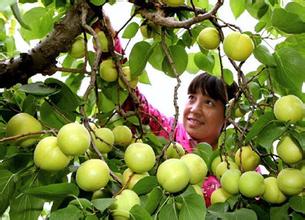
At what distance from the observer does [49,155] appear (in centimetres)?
64

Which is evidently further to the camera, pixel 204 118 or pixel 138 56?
pixel 204 118

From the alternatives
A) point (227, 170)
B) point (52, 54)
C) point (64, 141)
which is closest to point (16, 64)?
point (52, 54)

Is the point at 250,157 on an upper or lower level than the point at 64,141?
lower

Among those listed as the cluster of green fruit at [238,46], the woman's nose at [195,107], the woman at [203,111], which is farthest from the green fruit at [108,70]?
the woman's nose at [195,107]

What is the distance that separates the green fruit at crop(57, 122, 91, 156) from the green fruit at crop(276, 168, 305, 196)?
35cm

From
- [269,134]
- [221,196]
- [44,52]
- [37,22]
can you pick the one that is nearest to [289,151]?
[269,134]

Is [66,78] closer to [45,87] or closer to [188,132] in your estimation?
Answer: [45,87]

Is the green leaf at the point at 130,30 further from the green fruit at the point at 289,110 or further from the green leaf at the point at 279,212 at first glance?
the green leaf at the point at 279,212

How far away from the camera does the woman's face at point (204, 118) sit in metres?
1.84

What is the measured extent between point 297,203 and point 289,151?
92 mm

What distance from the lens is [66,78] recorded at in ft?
3.84

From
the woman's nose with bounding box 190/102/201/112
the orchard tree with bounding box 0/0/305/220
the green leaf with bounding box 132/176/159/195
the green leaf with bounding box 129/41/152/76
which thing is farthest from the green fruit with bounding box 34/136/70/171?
the woman's nose with bounding box 190/102/201/112

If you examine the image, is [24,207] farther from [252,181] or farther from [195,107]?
[195,107]

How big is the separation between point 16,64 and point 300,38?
553 mm
